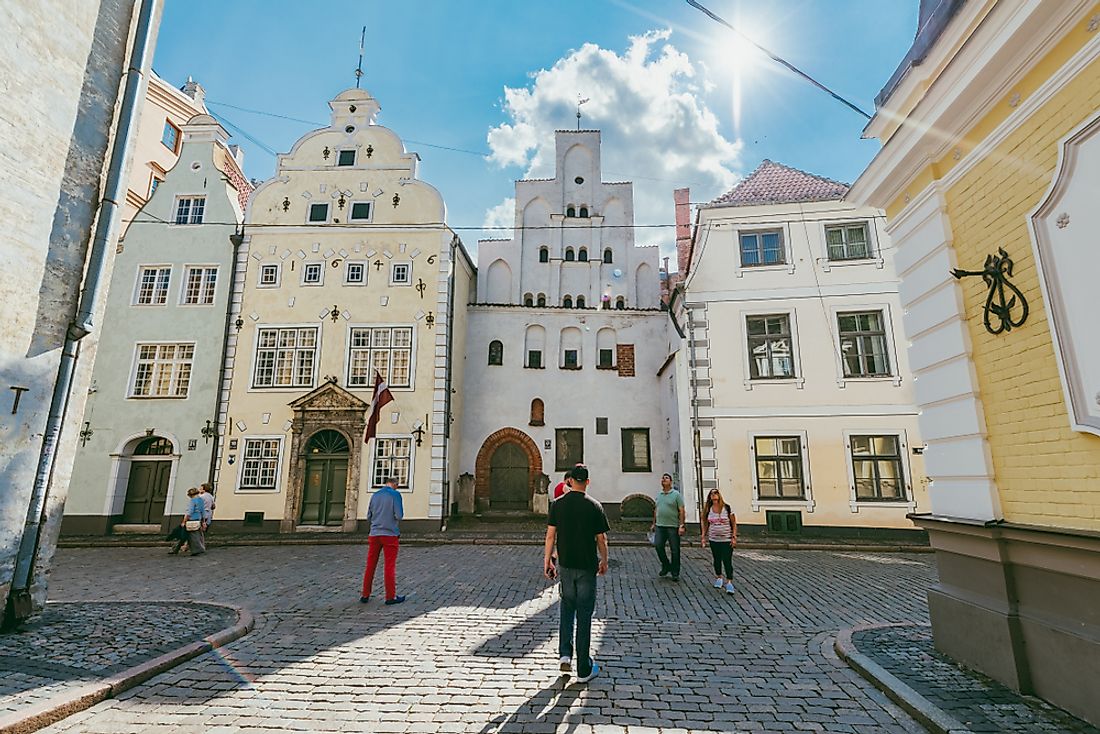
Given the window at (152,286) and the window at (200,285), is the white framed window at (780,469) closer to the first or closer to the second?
the window at (200,285)

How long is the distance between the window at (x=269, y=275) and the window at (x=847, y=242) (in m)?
19.4

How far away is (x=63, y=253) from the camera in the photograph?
719 centimetres

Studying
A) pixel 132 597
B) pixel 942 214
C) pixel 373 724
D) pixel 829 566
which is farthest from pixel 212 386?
pixel 942 214

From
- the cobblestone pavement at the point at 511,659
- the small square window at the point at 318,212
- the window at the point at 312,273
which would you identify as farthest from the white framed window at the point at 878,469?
the small square window at the point at 318,212

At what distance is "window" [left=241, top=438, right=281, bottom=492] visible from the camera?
18297 millimetres

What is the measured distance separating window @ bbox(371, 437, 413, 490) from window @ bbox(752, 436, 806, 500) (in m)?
11.4

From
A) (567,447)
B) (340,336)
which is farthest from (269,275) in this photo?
(567,447)

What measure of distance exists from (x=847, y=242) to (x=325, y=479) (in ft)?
63.0

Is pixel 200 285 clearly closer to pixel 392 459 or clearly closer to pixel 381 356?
pixel 381 356

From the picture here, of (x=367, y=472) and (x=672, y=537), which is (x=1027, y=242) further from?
(x=367, y=472)

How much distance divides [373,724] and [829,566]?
35.3ft

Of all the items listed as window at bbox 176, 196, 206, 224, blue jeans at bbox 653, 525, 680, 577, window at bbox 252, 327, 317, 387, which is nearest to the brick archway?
window at bbox 252, 327, 317, 387

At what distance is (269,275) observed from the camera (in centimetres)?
1989

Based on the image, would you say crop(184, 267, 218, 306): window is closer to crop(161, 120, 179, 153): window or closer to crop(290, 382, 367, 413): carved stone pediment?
crop(290, 382, 367, 413): carved stone pediment
